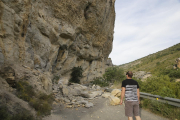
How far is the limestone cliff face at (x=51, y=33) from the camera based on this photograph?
549 cm

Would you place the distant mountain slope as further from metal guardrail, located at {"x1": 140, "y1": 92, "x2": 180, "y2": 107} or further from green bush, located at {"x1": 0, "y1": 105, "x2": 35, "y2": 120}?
green bush, located at {"x1": 0, "y1": 105, "x2": 35, "y2": 120}

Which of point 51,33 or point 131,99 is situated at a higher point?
point 51,33

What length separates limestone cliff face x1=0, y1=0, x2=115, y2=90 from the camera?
5492 mm

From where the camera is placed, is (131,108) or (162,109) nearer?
(131,108)

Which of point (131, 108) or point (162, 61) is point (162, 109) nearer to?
point (131, 108)

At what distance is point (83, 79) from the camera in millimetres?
20469

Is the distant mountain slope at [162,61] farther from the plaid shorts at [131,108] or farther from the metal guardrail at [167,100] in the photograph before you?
the plaid shorts at [131,108]

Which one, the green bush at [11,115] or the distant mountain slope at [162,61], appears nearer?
the green bush at [11,115]

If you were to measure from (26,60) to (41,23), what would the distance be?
4044 mm

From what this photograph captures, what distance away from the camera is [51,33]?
1059 cm

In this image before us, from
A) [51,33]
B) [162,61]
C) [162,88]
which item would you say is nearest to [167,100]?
[162,88]

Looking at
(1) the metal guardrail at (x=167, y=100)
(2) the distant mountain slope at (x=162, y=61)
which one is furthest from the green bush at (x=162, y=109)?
(2) the distant mountain slope at (x=162, y=61)

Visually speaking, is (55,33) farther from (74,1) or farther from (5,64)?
(5,64)

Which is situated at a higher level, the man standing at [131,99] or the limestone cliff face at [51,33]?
the limestone cliff face at [51,33]
